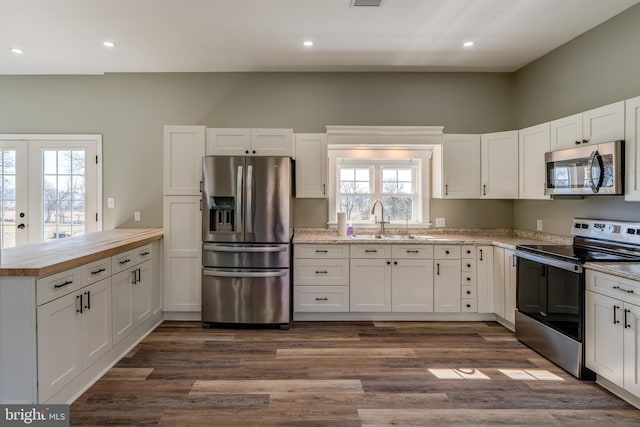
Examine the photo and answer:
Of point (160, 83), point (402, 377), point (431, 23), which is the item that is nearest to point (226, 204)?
point (160, 83)

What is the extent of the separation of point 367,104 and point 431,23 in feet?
4.14

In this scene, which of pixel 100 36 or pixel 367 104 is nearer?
pixel 100 36

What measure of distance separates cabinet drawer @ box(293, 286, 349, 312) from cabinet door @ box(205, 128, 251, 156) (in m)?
1.61

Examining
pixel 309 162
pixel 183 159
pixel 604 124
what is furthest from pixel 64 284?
pixel 604 124

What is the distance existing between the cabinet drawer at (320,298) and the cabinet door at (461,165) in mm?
1658

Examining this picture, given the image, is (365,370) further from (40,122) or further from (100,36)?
(40,122)

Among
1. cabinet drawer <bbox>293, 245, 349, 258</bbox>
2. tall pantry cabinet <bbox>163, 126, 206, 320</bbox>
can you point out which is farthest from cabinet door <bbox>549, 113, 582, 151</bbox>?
tall pantry cabinet <bbox>163, 126, 206, 320</bbox>

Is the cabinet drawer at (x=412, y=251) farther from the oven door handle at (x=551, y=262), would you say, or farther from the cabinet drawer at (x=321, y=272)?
the oven door handle at (x=551, y=262)

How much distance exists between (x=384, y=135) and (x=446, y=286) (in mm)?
1787

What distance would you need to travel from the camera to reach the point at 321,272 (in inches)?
147

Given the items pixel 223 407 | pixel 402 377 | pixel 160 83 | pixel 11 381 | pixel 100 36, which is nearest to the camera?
pixel 11 381

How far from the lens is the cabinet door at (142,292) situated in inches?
125

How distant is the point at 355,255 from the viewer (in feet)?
12.2

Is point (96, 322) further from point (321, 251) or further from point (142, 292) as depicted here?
point (321, 251)
